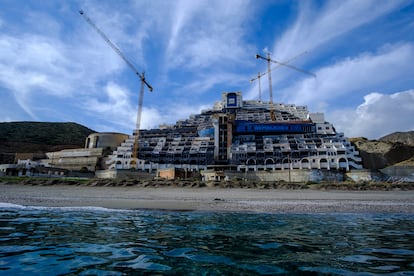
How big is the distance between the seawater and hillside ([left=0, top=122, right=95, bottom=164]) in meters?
126

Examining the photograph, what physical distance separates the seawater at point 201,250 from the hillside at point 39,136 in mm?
126014

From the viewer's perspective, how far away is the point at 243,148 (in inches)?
3280

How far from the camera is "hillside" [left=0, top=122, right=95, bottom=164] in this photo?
118 metres

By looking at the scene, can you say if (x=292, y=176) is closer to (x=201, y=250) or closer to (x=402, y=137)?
(x=201, y=250)

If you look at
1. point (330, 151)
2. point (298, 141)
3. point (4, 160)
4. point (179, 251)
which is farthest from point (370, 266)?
point (4, 160)

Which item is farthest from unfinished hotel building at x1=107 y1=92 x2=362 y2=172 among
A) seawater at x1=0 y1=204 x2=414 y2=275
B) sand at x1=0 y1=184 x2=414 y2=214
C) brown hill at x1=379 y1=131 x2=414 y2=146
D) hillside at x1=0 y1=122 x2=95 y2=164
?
seawater at x1=0 y1=204 x2=414 y2=275

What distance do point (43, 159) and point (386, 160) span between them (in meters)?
127

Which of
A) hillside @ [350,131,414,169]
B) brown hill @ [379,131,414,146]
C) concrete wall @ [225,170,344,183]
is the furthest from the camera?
brown hill @ [379,131,414,146]

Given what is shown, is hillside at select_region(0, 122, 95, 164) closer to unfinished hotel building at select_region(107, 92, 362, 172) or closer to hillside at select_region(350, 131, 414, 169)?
unfinished hotel building at select_region(107, 92, 362, 172)

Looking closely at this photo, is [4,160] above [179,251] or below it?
above

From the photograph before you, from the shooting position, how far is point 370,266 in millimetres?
4922

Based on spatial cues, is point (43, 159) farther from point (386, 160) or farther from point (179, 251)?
point (386, 160)

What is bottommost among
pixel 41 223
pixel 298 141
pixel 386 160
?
pixel 41 223

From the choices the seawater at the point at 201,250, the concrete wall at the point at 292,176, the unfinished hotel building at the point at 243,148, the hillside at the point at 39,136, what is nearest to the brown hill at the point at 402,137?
the unfinished hotel building at the point at 243,148
